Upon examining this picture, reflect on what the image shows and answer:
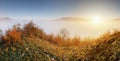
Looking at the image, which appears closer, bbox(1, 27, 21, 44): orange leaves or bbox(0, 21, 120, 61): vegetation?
bbox(0, 21, 120, 61): vegetation

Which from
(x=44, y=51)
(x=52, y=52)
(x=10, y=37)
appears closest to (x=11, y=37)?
(x=10, y=37)

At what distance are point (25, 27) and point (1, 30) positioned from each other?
0.71 meters

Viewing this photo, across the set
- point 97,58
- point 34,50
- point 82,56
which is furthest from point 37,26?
point 97,58

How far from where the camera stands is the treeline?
3982 millimetres

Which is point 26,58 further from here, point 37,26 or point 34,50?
point 37,26

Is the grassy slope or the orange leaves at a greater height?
the orange leaves

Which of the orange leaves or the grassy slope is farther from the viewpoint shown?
the orange leaves

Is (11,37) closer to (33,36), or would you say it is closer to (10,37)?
(10,37)

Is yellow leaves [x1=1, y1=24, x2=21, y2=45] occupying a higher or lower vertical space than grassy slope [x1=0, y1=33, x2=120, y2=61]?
higher

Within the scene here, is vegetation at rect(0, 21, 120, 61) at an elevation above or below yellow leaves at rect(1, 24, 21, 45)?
below

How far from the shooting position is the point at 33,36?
→ 4680mm

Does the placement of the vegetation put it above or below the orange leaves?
below

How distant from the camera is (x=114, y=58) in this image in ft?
11.1

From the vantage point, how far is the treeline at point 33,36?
157 inches
